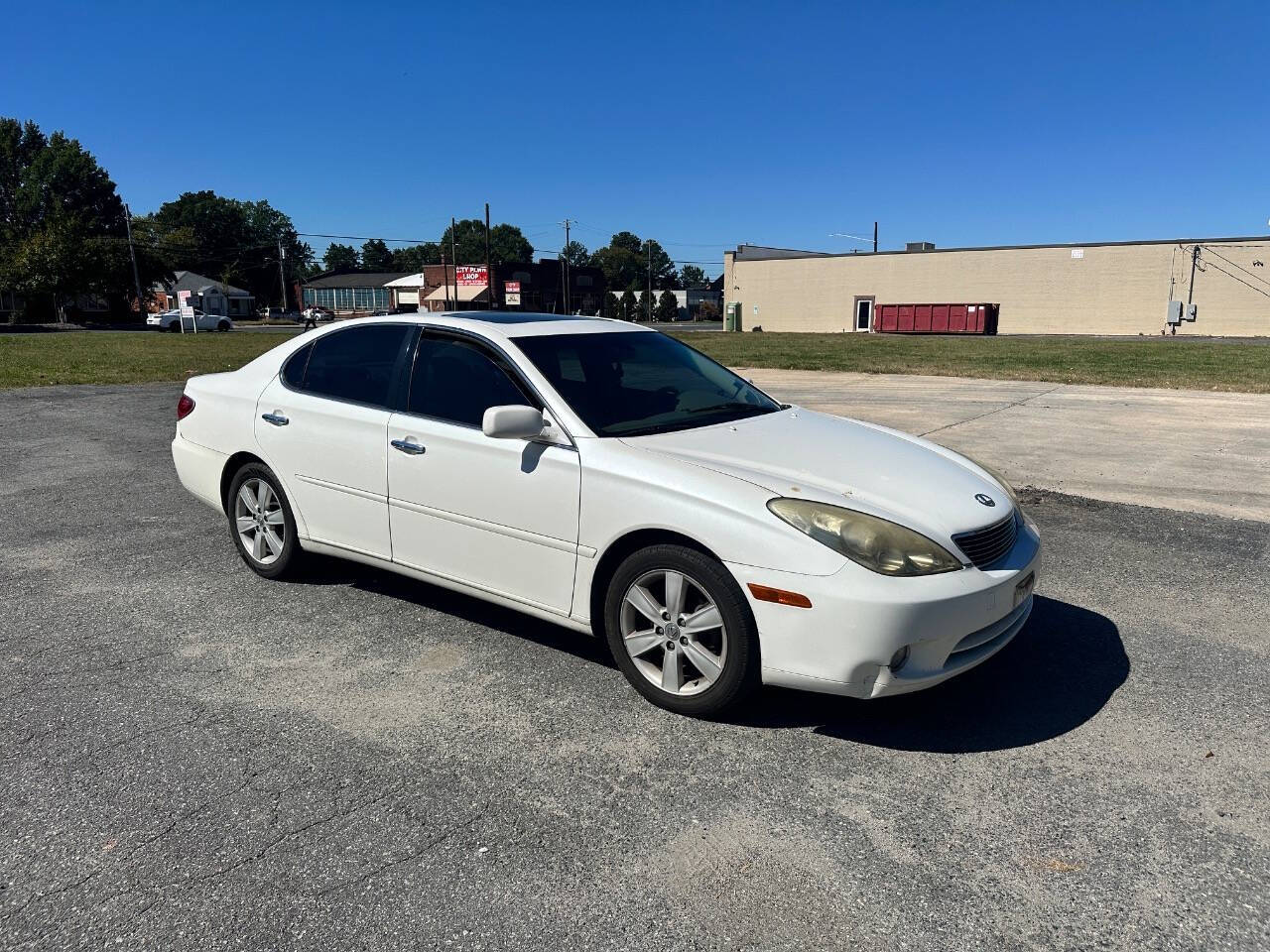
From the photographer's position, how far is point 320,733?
3.34 meters

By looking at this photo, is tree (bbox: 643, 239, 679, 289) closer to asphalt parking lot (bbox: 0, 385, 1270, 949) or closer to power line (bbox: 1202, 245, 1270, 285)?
power line (bbox: 1202, 245, 1270, 285)

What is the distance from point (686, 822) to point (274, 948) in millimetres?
1225

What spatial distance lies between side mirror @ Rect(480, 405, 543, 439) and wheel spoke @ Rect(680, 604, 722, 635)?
1.03 m

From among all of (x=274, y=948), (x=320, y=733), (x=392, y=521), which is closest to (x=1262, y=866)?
(x=274, y=948)

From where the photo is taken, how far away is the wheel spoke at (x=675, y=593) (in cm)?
334

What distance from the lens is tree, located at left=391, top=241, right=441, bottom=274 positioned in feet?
490

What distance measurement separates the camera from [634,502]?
3.42m

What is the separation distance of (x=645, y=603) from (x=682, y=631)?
19cm

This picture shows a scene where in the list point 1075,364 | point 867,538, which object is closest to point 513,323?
point 867,538

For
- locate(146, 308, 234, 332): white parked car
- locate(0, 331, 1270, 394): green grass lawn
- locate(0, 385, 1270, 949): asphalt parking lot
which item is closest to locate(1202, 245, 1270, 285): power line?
locate(0, 331, 1270, 394): green grass lawn

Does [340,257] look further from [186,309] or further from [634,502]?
[634,502]

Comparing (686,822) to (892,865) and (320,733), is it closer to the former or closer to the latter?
(892,865)

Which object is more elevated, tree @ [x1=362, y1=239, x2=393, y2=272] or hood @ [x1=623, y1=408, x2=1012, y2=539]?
tree @ [x1=362, y1=239, x2=393, y2=272]

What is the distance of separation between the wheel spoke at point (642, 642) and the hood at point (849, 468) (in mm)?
706
